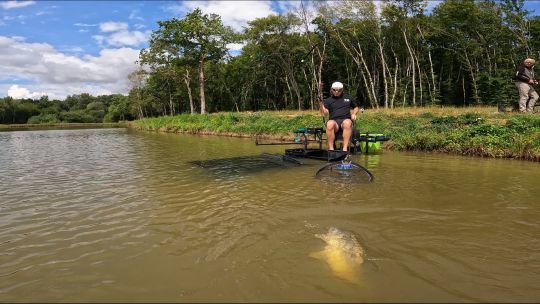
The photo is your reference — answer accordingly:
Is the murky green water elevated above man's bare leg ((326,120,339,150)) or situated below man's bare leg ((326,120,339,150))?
below

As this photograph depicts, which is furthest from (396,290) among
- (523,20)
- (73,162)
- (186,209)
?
(523,20)

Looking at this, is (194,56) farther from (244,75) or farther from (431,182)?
(431,182)

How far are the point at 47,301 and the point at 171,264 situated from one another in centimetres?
126

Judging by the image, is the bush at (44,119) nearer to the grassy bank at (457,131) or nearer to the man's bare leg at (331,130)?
the grassy bank at (457,131)

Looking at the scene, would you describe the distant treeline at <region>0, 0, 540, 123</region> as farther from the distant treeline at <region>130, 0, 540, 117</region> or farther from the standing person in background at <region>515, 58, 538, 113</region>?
the standing person in background at <region>515, 58, 538, 113</region>

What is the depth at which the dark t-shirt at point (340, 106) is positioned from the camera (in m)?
9.95

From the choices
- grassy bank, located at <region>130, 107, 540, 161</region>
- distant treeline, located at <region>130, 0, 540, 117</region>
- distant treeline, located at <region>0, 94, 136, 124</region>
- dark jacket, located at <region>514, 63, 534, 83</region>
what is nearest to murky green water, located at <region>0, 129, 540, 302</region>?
grassy bank, located at <region>130, 107, 540, 161</region>

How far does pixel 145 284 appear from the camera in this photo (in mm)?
3969

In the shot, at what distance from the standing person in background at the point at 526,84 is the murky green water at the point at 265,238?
782 centimetres

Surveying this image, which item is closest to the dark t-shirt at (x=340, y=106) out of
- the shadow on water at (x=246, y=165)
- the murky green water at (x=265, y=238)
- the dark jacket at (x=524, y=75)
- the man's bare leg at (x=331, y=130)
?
the man's bare leg at (x=331, y=130)

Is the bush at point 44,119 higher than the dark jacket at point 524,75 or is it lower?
higher

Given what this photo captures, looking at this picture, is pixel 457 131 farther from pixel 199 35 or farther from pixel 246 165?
pixel 199 35

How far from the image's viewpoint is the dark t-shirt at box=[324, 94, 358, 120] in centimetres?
995

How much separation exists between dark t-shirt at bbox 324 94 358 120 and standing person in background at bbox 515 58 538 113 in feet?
34.3
